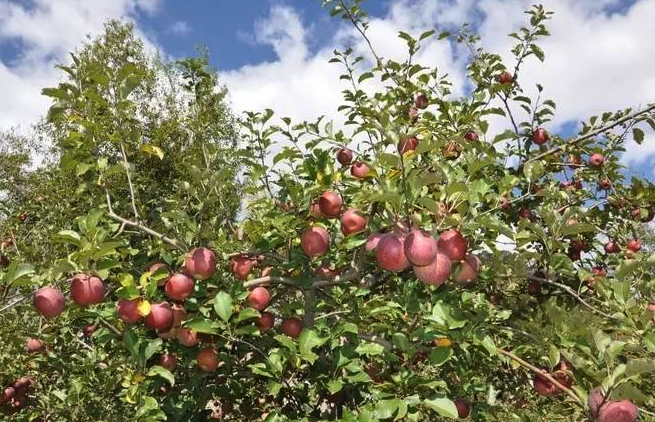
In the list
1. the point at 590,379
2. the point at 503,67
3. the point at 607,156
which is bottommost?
the point at 590,379

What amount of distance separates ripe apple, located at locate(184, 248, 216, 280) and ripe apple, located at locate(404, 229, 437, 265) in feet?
2.85

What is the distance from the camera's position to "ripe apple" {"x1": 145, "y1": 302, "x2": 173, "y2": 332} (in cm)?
210

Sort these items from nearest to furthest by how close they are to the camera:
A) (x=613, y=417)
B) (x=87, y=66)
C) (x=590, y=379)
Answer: (x=613, y=417), (x=590, y=379), (x=87, y=66)

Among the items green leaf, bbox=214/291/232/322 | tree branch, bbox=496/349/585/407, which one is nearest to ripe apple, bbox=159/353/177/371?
green leaf, bbox=214/291/232/322

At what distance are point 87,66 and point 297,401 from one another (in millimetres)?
1846

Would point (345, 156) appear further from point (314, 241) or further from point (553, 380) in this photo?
point (553, 380)

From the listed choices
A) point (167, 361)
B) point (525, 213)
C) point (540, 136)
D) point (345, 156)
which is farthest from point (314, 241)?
point (540, 136)

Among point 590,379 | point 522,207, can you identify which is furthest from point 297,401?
point 522,207

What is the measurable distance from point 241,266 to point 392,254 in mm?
887

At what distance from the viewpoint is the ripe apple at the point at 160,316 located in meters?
2.10

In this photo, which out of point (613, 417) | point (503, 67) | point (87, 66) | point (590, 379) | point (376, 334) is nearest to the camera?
point (613, 417)

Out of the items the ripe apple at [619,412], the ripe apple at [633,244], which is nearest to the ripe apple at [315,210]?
the ripe apple at [619,412]

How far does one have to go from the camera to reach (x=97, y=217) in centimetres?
193

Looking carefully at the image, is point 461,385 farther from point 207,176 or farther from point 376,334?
point 207,176
